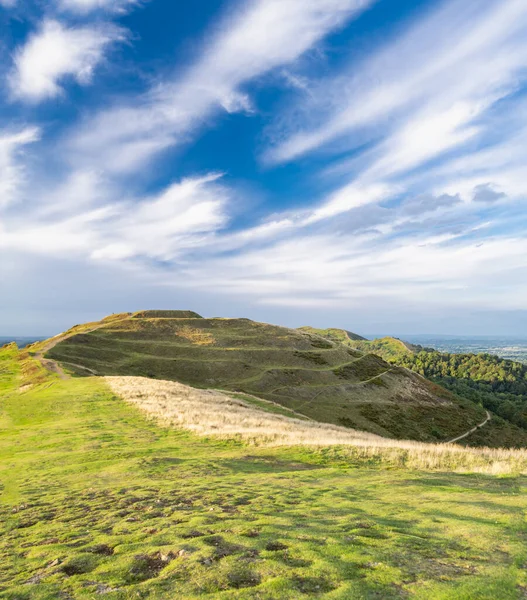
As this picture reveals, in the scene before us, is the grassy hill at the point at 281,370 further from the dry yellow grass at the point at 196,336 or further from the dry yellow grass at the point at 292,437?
the dry yellow grass at the point at 292,437

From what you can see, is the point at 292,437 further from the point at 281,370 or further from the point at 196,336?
the point at 196,336

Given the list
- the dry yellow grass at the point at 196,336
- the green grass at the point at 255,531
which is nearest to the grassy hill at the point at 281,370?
the dry yellow grass at the point at 196,336

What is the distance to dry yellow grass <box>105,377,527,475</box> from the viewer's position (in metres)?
18.4

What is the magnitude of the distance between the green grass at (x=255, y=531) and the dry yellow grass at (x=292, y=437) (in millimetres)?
1815

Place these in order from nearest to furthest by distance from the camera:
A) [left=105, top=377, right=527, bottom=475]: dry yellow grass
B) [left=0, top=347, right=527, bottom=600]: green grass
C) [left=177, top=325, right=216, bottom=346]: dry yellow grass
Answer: [left=0, top=347, right=527, bottom=600]: green grass → [left=105, top=377, right=527, bottom=475]: dry yellow grass → [left=177, top=325, right=216, bottom=346]: dry yellow grass

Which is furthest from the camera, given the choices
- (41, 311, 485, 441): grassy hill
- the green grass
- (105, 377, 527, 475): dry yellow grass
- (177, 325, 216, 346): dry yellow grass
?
(177, 325, 216, 346): dry yellow grass

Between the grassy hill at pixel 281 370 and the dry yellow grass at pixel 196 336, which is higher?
the dry yellow grass at pixel 196 336

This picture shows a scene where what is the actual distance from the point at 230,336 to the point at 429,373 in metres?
125

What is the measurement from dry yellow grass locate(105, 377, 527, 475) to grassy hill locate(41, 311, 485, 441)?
33928 millimetres

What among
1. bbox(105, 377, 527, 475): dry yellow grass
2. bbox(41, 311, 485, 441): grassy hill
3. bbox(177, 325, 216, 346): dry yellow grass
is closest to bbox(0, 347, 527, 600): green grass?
bbox(105, 377, 527, 475): dry yellow grass

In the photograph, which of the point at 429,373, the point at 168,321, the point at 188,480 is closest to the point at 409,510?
the point at 188,480

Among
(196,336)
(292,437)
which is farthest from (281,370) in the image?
(292,437)

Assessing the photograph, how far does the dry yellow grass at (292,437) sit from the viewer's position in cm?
1844

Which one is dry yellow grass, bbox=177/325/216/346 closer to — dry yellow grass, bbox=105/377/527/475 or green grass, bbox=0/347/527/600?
dry yellow grass, bbox=105/377/527/475
